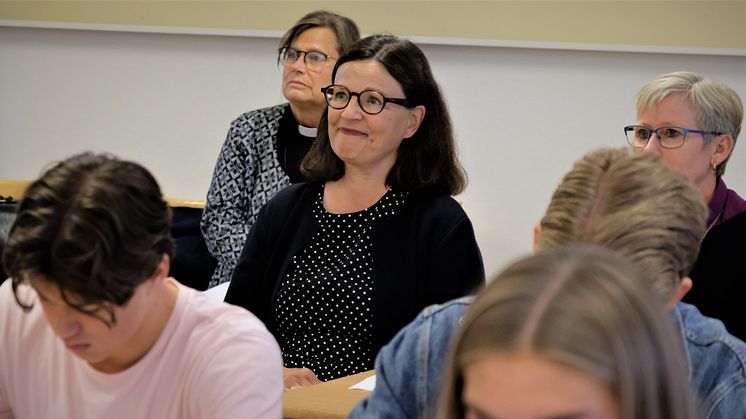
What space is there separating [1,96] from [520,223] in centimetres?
244

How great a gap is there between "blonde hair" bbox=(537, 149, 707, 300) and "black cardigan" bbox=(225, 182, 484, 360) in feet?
4.04

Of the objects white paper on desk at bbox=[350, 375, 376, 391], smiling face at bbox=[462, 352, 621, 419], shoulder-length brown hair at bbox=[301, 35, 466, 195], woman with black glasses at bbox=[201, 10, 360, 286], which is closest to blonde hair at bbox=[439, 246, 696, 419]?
smiling face at bbox=[462, 352, 621, 419]

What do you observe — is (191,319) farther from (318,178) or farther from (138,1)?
(138,1)

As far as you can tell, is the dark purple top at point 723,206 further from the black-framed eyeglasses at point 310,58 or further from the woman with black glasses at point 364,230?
the black-framed eyeglasses at point 310,58

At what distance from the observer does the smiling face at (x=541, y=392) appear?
0.96 meters

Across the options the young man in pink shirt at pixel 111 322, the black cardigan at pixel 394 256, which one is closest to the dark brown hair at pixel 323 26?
the black cardigan at pixel 394 256

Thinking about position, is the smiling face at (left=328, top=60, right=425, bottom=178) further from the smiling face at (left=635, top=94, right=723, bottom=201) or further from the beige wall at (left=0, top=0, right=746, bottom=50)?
the beige wall at (left=0, top=0, right=746, bottom=50)

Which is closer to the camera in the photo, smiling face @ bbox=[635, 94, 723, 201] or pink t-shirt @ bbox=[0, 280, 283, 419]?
pink t-shirt @ bbox=[0, 280, 283, 419]

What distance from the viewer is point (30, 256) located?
1455mm

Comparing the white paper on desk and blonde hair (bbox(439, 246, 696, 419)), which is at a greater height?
blonde hair (bbox(439, 246, 696, 419))

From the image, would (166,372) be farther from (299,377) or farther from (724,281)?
(724,281)

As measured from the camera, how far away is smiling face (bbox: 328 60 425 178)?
9.48 feet

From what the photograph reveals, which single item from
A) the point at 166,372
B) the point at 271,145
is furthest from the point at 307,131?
the point at 166,372

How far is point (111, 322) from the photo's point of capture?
154 cm
